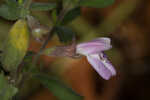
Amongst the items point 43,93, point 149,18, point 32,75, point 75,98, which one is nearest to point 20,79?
point 32,75

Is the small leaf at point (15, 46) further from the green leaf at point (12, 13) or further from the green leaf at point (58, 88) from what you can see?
the green leaf at point (58, 88)

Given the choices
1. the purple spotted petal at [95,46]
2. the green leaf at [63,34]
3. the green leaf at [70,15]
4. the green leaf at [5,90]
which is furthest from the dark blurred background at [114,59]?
the green leaf at [5,90]

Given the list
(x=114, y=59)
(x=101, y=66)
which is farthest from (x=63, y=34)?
(x=114, y=59)

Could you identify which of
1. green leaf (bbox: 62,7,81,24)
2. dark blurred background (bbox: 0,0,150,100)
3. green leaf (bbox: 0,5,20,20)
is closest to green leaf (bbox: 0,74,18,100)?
green leaf (bbox: 0,5,20,20)

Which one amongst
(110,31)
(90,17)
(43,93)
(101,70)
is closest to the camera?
(101,70)

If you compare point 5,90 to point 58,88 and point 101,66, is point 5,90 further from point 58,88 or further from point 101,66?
point 101,66

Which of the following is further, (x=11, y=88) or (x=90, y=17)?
(x=90, y=17)

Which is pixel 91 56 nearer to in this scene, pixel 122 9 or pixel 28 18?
pixel 28 18
